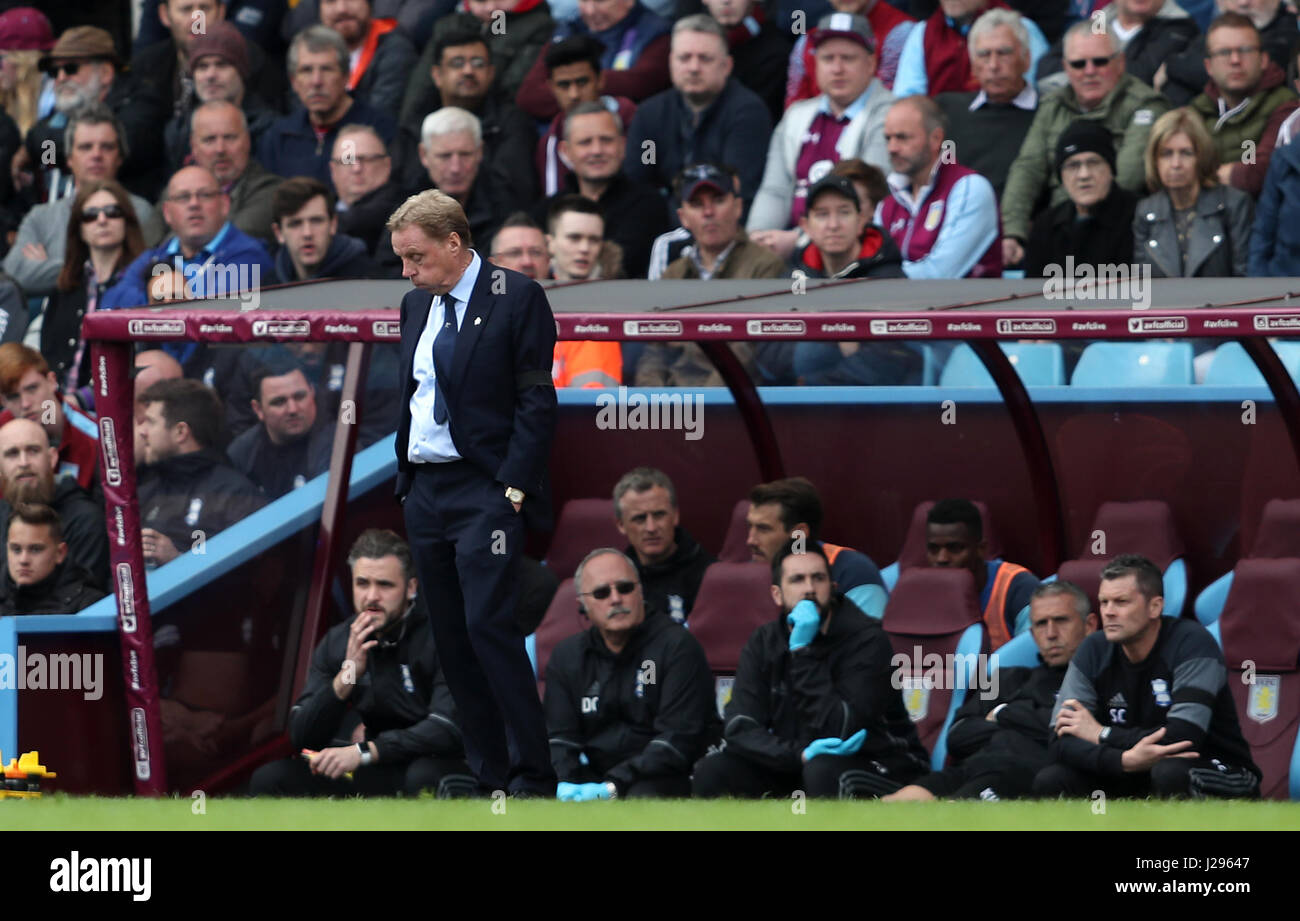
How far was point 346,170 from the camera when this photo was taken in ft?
41.3

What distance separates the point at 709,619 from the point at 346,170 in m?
3.95

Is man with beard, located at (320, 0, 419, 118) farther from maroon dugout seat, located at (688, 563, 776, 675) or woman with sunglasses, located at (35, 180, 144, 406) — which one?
maroon dugout seat, located at (688, 563, 776, 675)

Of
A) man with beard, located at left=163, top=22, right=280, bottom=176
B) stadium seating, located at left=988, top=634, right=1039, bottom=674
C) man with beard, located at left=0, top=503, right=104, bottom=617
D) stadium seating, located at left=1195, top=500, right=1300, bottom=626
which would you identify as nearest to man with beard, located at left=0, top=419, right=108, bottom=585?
man with beard, located at left=0, top=503, right=104, bottom=617

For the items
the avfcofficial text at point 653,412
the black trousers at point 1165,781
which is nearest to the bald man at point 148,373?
the avfcofficial text at point 653,412

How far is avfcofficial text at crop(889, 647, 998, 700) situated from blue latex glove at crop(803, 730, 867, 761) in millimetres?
573

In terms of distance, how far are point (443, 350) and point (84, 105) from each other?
8220 millimetres

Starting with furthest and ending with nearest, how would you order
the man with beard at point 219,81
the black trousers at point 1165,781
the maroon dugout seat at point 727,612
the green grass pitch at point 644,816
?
the man with beard at point 219,81 < the maroon dugout seat at point 727,612 < the black trousers at point 1165,781 < the green grass pitch at point 644,816

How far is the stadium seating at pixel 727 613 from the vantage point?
9789 millimetres

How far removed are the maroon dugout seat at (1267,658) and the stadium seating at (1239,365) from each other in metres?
0.99

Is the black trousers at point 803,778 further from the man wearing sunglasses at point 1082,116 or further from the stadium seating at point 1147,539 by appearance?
the man wearing sunglasses at point 1082,116

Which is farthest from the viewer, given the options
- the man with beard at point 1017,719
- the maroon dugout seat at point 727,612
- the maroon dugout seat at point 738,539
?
the maroon dugout seat at point 738,539

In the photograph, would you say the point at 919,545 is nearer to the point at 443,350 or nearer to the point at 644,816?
the point at 443,350

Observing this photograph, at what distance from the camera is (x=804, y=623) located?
868 cm
